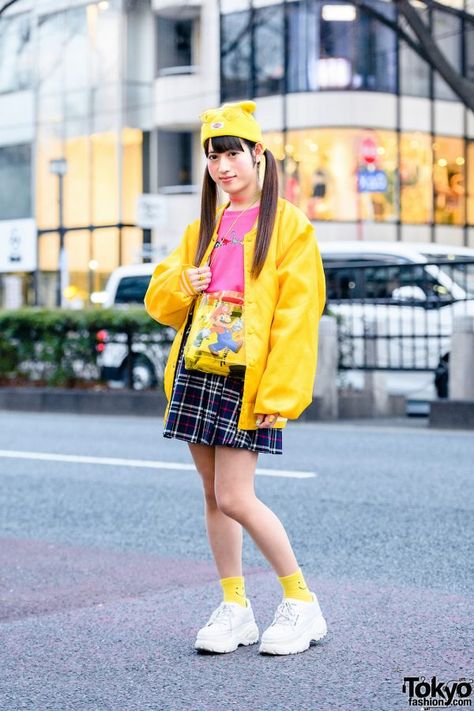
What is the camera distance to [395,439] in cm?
1150

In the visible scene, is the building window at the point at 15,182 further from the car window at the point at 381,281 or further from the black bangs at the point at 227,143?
the black bangs at the point at 227,143

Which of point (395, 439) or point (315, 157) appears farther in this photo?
point (315, 157)

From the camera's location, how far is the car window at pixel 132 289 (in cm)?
2116

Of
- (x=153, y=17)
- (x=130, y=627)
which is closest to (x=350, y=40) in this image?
(x=153, y=17)

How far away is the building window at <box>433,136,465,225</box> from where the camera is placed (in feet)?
112

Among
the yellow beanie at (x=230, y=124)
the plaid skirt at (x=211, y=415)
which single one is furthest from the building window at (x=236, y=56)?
the plaid skirt at (x=211, y=415)

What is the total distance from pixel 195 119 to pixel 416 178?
6.54 m

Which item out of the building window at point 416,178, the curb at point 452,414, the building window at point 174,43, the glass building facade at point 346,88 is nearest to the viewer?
the curb at point 452,414

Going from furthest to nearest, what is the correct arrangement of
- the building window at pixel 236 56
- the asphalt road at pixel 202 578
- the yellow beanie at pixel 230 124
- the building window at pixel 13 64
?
the building window at pixel 13 64, the building window at pixel 236 56, the yellow beanie at pixel 230 124, the asphalt road at pixel 202 578

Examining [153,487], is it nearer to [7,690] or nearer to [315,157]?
[7,690]

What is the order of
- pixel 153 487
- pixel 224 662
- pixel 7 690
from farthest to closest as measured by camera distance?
pixel 153 487
pixel 224 662
pixel 7 690

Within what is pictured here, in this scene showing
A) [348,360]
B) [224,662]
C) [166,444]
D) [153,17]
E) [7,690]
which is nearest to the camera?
[7,690]

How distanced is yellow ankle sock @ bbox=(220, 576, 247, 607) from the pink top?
3.26 ft

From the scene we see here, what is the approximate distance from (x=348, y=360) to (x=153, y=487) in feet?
20.8
